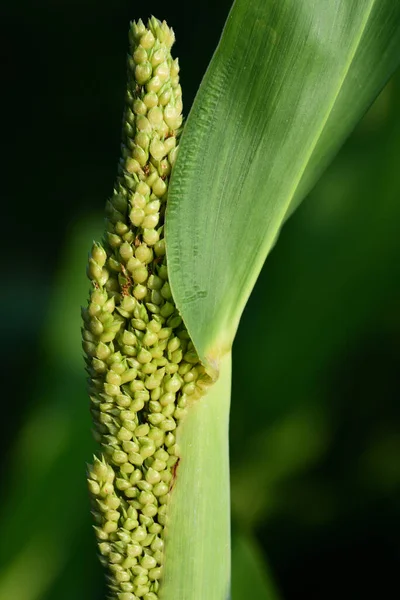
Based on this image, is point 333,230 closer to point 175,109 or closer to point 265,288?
point 265,288

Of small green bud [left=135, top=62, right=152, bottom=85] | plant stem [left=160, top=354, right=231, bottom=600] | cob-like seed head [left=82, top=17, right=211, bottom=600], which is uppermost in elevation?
small green bud [left=135, top=62, right=152, bottom=85]

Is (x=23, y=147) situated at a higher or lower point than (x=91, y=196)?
higher

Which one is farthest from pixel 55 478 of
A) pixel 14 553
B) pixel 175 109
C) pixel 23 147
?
pixel 23 147

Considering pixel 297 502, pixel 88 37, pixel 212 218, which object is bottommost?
pixel 297 502

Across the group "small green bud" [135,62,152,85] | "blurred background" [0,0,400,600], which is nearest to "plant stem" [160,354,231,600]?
"small green bud" [135,62,152,85]

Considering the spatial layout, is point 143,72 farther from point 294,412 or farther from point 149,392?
point 294,412

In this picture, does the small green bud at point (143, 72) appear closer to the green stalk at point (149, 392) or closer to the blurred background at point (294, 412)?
the green stalk at point (149, 392)

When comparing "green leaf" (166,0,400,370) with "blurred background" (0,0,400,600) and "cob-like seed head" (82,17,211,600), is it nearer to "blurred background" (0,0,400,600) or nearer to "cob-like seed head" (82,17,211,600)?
"cob-like seed head" (82,17,211,600)
